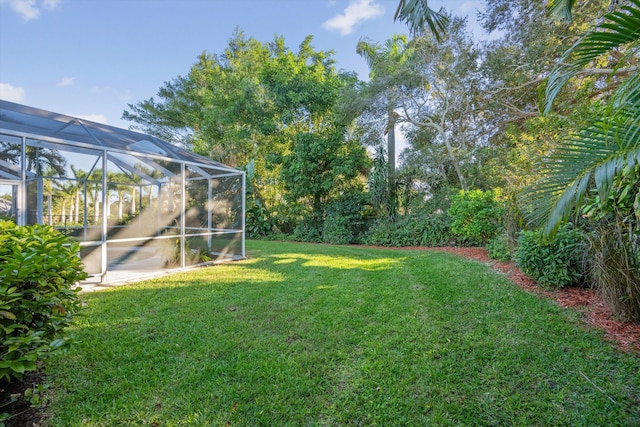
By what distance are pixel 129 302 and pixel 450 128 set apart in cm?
1071

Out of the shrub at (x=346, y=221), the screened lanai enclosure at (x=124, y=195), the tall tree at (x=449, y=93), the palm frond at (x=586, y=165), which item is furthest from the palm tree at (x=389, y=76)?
the palm frond at (x=586, y=165)

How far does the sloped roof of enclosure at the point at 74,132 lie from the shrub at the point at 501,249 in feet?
22.3

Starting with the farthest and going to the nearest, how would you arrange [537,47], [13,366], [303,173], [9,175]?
[303,173]
[537,47]
[9,175]
[13,366]

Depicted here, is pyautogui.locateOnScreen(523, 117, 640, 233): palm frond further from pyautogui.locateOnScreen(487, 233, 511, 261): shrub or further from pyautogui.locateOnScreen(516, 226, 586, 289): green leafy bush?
pyautogui.locateOnScreen(487, 233, 511, 261): shrub

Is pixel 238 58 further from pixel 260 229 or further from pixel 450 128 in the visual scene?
pixel 450 128

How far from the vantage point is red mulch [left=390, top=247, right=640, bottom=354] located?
2.53 m

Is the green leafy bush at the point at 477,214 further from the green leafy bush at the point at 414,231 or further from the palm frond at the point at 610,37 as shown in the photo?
the palm frond at the point at 610,37

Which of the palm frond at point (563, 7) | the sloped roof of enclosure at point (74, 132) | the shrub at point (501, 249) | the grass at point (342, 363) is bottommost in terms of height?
the grass at point (342, 363)

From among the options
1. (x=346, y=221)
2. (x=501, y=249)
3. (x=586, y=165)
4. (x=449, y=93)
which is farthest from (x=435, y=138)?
(x=586, y=165)

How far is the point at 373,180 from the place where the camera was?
1027 cm

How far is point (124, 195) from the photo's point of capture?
8.04 metres

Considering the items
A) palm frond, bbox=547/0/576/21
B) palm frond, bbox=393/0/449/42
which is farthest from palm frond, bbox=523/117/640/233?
palm frond, bbox=393/0/449/42

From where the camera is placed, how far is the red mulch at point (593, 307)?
8.30 feet

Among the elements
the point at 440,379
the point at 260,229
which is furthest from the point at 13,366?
the point at 260,229
